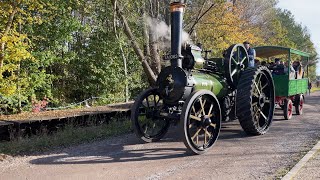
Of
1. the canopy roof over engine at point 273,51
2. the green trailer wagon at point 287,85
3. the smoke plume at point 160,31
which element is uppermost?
A: the smoke plume at point 160,31

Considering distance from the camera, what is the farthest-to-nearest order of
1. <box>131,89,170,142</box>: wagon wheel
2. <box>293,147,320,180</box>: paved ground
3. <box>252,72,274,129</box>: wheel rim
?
<box>252,72,274,129</box>: wheel rim < <box>131,89,170,142</box>: wagon wheel < <box>293,147,320,180</box>: paved ground

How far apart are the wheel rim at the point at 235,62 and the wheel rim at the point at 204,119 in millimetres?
1289

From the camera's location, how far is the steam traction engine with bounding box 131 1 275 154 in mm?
6340

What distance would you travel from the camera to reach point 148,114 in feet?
22.8

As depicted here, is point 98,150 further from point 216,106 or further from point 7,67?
point 7,67

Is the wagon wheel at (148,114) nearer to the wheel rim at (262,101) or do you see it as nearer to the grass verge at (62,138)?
the grass verge at (62,138)

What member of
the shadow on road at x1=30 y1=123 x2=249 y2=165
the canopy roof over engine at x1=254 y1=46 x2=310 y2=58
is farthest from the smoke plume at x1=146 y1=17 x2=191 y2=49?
the shadow on road at x1=30 y1=123 x2=249 y2=165

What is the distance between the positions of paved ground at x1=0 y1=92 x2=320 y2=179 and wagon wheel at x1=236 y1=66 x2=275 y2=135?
0.36 meters

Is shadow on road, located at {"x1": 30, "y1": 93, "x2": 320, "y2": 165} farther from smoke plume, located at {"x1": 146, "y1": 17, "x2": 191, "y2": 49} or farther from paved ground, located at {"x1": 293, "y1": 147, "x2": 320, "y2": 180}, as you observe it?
smoke plume, located at {"x1": 146, "y1": 17, "x2": 191, "y2": 49}

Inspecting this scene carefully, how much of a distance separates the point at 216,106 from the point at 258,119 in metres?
1.90

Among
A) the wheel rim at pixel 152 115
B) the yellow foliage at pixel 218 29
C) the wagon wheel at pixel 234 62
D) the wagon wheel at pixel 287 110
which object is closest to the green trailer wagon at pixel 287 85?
the wagon wheel at pixel 287 110

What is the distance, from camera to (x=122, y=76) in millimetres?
18250

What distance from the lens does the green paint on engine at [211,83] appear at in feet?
22.3

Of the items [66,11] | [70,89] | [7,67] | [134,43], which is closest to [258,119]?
[7,67]
